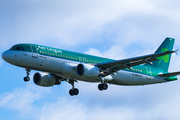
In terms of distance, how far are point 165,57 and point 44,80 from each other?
19623 millimetres

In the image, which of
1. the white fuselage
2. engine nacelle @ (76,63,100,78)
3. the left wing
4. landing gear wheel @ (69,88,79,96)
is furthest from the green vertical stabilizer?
engine nacelle @ (76,63,100,78)

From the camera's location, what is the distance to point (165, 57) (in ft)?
171

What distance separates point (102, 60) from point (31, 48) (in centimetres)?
976

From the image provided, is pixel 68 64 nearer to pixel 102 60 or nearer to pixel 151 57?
pixel 102 60

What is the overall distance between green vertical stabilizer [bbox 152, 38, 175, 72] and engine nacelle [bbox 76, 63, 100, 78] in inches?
518

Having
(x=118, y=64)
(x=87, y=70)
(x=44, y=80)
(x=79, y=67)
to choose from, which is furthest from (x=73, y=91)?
(x=118, y=64)

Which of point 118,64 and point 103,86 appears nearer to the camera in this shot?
point 118,64

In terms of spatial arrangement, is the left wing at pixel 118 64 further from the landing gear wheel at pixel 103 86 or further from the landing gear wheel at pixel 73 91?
the landing gear wheel at pixel 73 91

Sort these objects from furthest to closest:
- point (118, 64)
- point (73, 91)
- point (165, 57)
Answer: point (165, 57)
point (73, 91)
point (118, 64)

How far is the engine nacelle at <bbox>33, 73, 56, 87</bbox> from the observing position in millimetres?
44375

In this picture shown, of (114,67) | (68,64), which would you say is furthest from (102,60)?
(68,64)

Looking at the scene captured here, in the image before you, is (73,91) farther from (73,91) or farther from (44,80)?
(44,80)

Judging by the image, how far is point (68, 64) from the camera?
3966 cm

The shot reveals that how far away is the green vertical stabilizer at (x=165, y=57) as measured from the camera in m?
50.6
